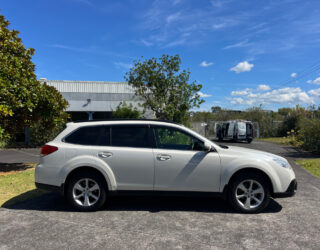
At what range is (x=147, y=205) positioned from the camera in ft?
16.6

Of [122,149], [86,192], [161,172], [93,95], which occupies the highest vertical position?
[93,95]

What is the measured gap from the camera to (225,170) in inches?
181

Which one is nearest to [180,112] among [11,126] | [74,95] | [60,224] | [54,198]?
[11,126]

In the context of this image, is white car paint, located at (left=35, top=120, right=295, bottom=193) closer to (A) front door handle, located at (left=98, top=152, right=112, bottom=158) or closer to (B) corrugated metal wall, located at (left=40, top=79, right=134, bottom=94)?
(A) front door handle, located at (left=98, top=152, right=112, bottom=158)

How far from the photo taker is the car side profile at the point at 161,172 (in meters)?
4.61

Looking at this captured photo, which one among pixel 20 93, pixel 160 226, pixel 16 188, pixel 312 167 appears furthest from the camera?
pixel 312 167

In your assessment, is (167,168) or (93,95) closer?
(167,168)

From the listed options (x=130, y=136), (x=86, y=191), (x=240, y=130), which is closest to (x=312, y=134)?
(x=240, y=130)

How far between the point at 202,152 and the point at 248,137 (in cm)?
2131

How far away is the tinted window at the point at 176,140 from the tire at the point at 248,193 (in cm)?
92

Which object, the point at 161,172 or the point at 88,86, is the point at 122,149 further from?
the point at 88,86

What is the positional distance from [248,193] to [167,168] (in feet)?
5.08

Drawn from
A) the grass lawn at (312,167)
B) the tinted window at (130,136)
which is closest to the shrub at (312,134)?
the grass lawn at (312,167)

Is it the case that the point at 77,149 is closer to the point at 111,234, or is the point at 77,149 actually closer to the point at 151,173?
the point at 151,173
